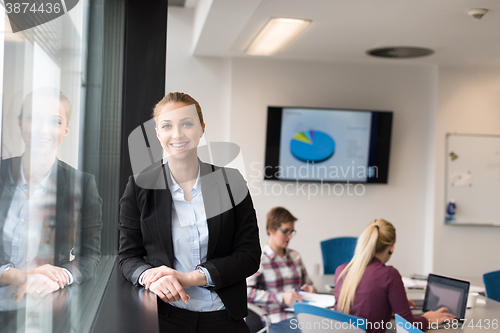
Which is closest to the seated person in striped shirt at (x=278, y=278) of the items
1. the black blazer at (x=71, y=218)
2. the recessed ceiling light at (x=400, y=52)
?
the black blazer at (x=71, y=218)

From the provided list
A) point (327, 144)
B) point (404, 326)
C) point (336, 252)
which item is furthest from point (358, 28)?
point (404, 326)

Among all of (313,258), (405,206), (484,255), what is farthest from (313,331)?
(484,255)

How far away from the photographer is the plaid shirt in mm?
2779

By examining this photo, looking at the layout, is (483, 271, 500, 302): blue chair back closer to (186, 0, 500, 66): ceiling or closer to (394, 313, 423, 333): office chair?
(394, 313, 423, 333): office chair

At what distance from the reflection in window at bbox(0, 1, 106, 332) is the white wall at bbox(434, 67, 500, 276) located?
14.2 ft

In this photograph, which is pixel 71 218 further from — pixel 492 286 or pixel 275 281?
pixel 492 286

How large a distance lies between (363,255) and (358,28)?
75.7 inches

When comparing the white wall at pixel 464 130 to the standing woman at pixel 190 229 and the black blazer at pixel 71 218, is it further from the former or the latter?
the black blazer at pixel 71 218

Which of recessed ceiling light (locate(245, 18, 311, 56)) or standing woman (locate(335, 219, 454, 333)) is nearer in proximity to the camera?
standing woman (locate(335, 219, 454, 333))

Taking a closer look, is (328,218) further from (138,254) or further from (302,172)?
(138,254)

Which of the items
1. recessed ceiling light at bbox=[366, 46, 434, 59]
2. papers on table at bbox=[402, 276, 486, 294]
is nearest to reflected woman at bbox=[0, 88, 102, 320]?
papers on table at bbox=[402, 276, 486, 294]

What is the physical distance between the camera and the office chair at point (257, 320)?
2.58m

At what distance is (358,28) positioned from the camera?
3.52 metres

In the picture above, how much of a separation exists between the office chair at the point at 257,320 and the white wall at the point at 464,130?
278 cm
